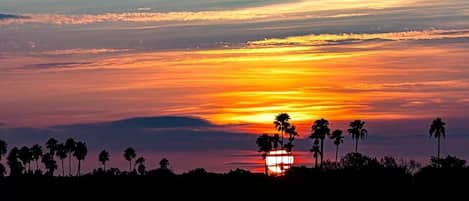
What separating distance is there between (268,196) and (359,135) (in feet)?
249

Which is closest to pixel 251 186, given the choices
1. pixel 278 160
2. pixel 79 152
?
pixel 278 160

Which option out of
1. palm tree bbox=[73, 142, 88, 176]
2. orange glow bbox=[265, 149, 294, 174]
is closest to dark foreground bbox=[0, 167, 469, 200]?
orange glow bbox=[265, 149, 294, 174]

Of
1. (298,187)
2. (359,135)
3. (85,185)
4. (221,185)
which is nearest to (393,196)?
(298,187)

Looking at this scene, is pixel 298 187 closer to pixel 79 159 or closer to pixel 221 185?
pixel 221 185

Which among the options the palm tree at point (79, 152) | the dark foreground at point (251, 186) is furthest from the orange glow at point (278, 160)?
the palm tree at point (79, 152)

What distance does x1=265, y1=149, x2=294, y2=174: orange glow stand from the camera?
8591cm

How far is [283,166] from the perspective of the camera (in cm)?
8706

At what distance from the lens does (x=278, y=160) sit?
284 ft

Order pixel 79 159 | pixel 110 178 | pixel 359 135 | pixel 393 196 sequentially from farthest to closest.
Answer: pixel 79 159 < pixel 359 135 < pixel 110 178 < pixel 393 196

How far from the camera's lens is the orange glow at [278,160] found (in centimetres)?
8591

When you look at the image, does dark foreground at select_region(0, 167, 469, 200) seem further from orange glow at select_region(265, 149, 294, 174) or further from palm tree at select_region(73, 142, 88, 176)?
palm tree at select_region(73, 142, 88, 176)

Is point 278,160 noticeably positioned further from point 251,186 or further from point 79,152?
point 79,152

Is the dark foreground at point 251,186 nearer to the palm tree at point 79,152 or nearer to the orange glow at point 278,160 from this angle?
the orange glow at point 278,160

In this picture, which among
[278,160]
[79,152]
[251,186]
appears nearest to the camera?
[278,160]
